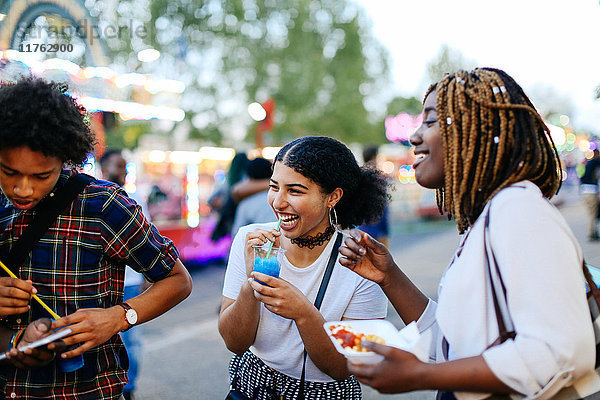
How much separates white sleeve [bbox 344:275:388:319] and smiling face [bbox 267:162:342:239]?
1.10 feet

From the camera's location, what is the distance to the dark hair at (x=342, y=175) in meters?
2.29

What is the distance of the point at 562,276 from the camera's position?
1262 millimetres

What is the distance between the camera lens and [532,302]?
49.5 inches

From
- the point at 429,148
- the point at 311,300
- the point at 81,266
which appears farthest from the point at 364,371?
the point at 81,266

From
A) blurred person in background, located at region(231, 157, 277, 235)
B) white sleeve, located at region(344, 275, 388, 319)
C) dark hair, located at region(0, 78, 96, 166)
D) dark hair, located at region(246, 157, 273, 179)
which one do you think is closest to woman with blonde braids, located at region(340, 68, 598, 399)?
white sleeve, located at region(344, 275, 388, 319)

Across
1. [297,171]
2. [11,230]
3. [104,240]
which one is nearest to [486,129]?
[297,171]

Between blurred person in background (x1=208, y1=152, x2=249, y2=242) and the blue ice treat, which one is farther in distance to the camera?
blurred person in background (x1=208, y1=152, x2=249, y2=242)

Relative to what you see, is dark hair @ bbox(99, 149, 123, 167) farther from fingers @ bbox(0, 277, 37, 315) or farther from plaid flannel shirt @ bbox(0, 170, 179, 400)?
fingers @ bbox(0, 277, 37, 315)

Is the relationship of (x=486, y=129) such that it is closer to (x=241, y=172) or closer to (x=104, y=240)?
(x=104, y=240)

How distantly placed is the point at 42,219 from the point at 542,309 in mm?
1604

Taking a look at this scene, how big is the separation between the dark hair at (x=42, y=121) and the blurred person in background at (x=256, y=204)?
2474 millimetres

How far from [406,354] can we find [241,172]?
15.0 feet

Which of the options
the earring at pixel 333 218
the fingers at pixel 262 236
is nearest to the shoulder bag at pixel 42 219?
the fingers at pixel 262 236

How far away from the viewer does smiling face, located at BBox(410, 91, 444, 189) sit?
5.35ft
